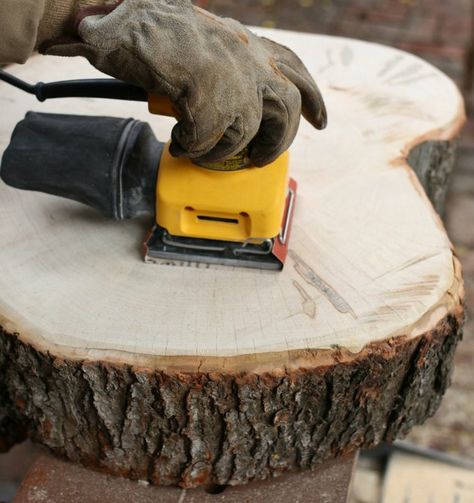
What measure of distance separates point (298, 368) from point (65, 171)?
49 cm

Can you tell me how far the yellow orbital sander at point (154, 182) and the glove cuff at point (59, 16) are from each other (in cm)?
11

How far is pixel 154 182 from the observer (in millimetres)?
1363

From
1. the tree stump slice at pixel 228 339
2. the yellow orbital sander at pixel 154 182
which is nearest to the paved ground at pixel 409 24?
the tree stump slice at pixel 228 339

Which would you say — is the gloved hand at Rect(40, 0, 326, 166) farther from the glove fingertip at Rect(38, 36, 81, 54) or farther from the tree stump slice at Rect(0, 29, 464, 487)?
the tree stump slice at Rect(0, 29, 464, 487)

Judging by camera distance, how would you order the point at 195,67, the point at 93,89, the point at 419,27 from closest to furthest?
the point at 195,67 < the point at 93,89 < the point at 419,27

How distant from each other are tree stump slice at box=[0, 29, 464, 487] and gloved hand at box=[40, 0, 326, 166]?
229mm

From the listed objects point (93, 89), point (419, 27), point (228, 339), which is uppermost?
point (93, 89)

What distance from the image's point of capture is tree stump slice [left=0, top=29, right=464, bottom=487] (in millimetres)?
1200

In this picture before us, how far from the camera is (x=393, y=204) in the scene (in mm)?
1487

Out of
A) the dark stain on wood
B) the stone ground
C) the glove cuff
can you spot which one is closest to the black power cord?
the glove cuff

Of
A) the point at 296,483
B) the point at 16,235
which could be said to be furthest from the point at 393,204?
the point at 16,235

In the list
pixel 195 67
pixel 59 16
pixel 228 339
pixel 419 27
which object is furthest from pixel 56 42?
pixel 419 27

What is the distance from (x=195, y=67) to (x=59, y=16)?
213 mm

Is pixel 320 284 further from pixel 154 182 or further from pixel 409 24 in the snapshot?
pixel 409 24
